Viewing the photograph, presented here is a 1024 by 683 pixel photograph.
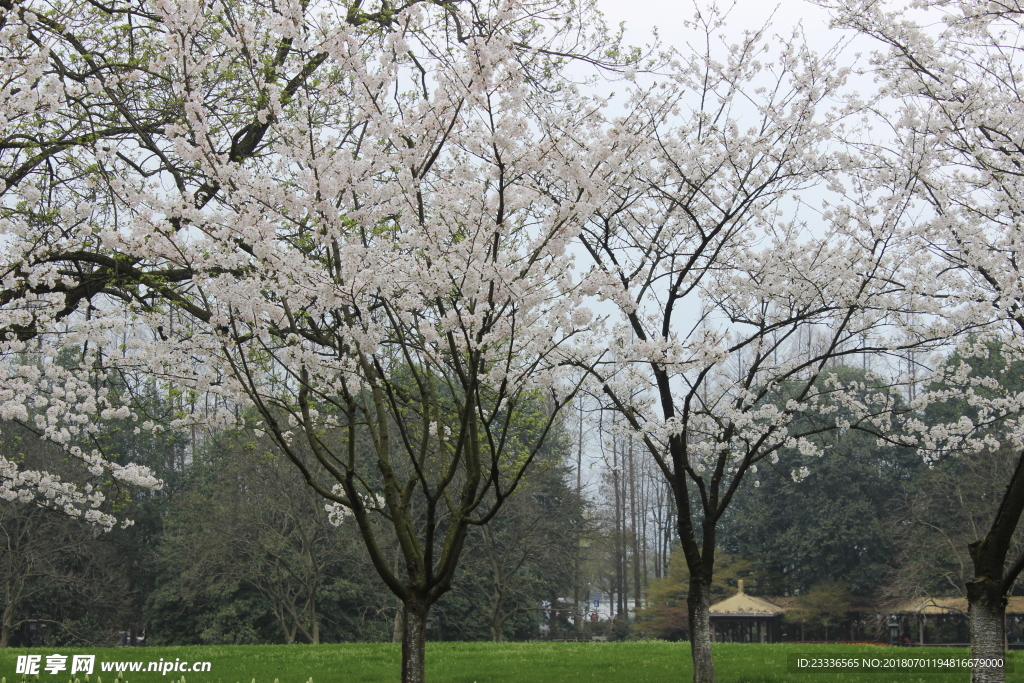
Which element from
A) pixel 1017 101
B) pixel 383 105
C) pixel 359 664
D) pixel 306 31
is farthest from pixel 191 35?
pixel 359 664

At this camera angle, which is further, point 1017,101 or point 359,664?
point 359,664

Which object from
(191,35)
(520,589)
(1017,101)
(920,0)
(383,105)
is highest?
(920,0)

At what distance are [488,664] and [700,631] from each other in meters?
4.54

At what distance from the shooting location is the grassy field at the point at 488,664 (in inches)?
436

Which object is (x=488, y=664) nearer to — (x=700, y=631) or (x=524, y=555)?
(x=700, y=631)

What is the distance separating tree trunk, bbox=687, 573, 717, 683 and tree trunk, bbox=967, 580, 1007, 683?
2740mm

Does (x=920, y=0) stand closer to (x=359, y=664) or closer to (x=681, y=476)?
(x=681, y=476)

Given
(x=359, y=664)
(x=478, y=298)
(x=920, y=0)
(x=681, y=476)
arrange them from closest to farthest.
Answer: (x=478, y=298) < (x=920, y=0) < (x=681, y=476) < (x=359, y=664)

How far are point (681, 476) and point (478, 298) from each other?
536 cm

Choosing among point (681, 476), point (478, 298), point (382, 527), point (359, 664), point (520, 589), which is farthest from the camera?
point (520, 589)

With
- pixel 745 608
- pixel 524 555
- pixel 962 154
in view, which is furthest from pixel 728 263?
pixel 745 608

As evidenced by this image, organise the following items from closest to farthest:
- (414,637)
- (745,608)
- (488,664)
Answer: (414,637)
(488,664)
(745,608)

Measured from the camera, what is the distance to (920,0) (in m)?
8.84

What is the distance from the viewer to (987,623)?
7613mm
